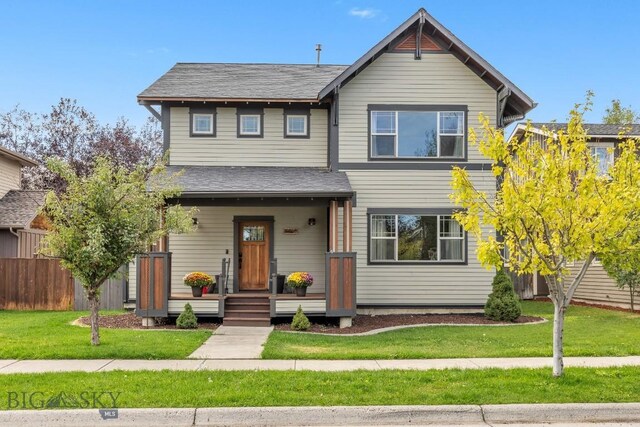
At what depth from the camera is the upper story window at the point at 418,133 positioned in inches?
641

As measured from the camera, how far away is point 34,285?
58.6 feet

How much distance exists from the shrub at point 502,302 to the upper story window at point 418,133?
3645mm

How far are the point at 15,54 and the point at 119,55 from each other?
5.46 metres

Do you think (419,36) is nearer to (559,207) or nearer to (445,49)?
(445,49)

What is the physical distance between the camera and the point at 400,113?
53.5ft

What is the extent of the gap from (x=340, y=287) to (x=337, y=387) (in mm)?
6919

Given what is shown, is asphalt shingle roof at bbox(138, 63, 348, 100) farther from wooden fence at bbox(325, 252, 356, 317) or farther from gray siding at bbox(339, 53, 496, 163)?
wooden fence at bbox(325, 252, 356, 317)

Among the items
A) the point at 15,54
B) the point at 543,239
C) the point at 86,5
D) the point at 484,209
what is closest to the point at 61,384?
the point at 484,209

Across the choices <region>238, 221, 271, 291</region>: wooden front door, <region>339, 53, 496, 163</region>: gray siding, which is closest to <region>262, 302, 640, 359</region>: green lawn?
<region>238, 221, 271, 291</region>: wooden front door

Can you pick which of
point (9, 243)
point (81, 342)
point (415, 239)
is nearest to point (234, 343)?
point (81, 342)

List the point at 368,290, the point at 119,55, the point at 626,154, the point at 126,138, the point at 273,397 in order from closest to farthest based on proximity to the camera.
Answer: the point at 273,397, the point at 626,154, the point at 368,290, the point at 119,55, the point at 126,138

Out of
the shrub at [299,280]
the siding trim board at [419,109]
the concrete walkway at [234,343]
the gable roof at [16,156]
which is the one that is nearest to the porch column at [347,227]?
the shrub at [299,280]

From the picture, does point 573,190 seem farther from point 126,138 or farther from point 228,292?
point 126,138

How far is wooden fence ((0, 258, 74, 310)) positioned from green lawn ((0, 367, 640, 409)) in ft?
33.9
